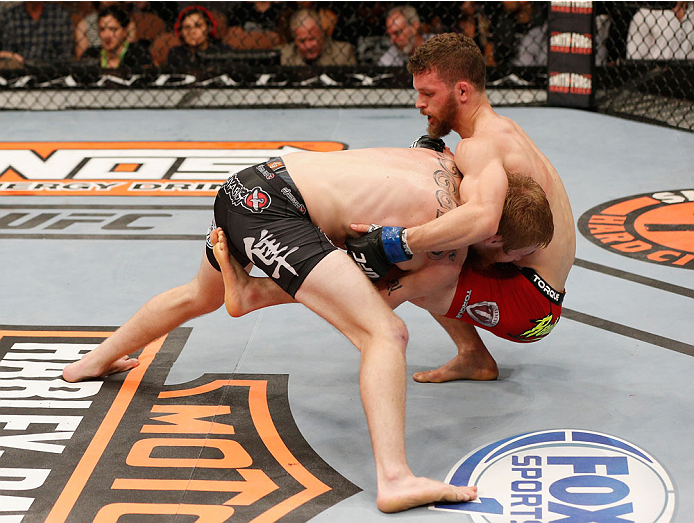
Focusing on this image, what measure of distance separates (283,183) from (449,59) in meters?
0.53

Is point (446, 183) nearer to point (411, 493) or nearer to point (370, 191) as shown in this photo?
point (370, 191)

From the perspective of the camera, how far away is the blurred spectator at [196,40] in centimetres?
560

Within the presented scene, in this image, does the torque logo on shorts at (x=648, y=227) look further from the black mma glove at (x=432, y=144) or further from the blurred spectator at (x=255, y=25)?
the blurred spectator at (x=255, y=25)

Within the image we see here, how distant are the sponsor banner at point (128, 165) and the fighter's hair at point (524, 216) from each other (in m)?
2.19

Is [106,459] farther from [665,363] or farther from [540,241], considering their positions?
[665,363]

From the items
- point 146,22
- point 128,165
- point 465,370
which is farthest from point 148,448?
point 146,22

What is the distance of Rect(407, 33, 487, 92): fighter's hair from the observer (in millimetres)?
2232

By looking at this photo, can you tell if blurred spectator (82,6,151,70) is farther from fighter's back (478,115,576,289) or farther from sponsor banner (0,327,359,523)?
fighter's back (478,115,576,289)

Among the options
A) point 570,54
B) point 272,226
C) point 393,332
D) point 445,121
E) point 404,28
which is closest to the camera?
point 393,332

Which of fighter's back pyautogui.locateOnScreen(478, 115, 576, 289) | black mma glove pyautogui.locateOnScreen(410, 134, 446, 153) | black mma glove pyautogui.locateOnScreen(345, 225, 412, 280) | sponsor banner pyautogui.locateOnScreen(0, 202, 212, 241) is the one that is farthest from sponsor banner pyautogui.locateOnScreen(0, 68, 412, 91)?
black mma glove pyautogui.locateOnScreen(345, 225, 412, 280)

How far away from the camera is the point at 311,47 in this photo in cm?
561

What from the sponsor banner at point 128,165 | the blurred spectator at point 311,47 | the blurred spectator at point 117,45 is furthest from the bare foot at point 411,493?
the blurred spectator at point 117,45

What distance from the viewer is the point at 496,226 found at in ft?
6.71

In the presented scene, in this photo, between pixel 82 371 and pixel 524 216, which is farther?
pixel 82 371
